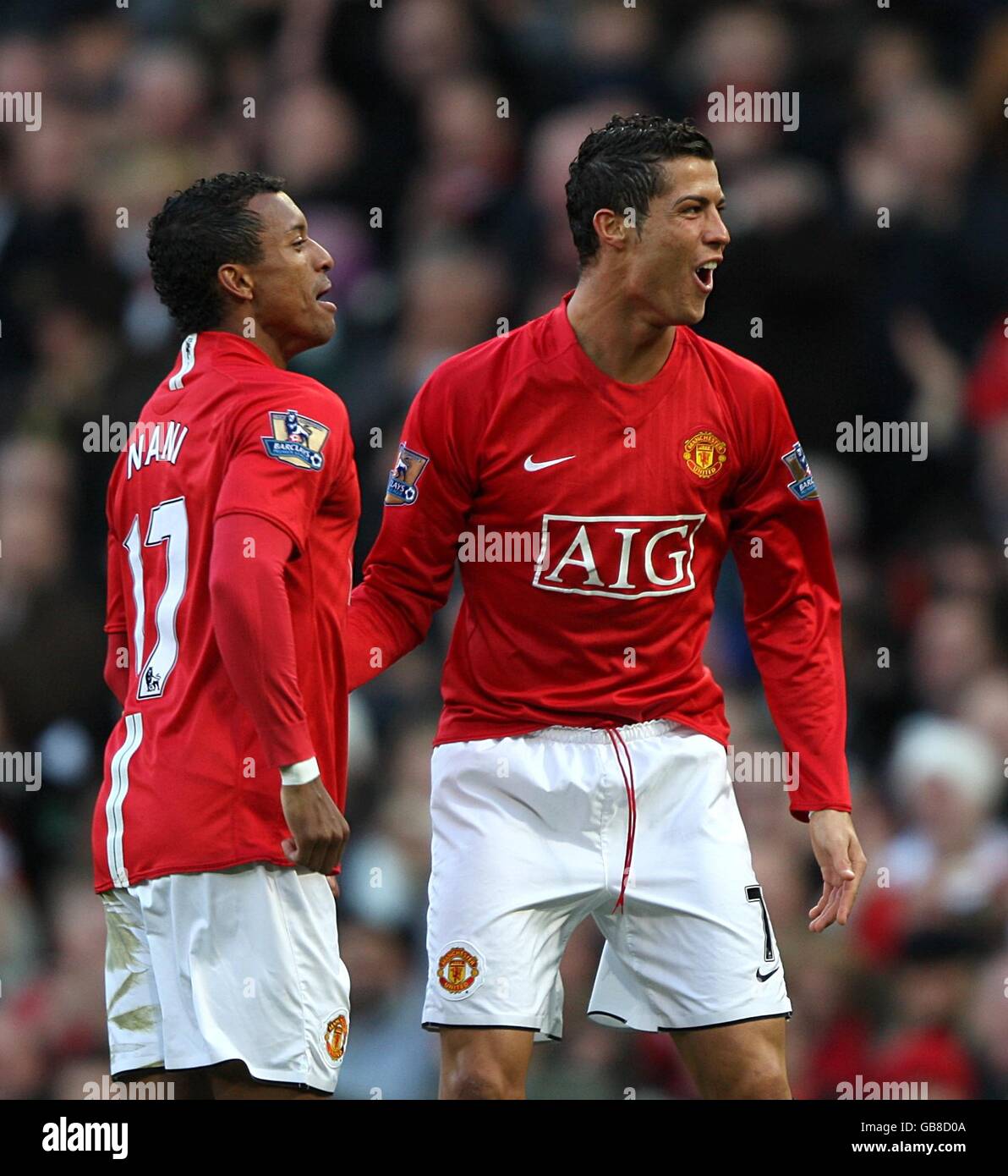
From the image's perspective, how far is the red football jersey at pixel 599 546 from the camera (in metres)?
3.50

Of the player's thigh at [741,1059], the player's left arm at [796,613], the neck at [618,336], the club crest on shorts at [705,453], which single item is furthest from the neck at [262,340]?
the player's thigh at [741,1059]

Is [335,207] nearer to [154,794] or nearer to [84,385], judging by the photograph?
[84,385]

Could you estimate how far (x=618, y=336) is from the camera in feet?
11.8

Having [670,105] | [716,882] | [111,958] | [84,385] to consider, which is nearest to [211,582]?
[111,958]

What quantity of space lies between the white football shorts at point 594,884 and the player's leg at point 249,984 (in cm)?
33

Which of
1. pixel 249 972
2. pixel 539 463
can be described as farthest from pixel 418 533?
pixel 249 972

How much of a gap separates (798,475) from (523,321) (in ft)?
7.90

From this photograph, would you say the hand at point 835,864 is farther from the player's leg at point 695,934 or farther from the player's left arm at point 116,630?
the player's left arm at point 116,630

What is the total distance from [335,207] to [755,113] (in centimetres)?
133

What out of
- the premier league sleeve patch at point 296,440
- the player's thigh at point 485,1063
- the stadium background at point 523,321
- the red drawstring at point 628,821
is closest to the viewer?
the premier league sleeve patch at point 296,440

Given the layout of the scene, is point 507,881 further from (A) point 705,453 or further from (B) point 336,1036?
(A) point 705,453

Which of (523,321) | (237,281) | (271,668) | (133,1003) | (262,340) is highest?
(523,321)

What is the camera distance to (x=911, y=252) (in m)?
6.04

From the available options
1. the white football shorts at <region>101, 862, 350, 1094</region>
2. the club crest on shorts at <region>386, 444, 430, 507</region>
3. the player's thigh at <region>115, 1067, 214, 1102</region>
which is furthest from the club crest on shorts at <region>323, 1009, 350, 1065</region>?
the club crest on shorts at <region>386, 444, 430, 507</region>
